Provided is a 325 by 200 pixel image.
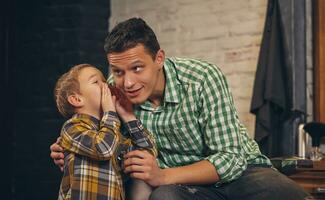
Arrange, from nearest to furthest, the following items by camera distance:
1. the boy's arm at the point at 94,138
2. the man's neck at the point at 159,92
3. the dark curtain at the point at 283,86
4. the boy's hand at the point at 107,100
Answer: the boy's arm at the point at 94,138 < the boy's hand at the point at 107,100 < the man's neck at the point at 159,92 < the dark curtain at the point at 283,86

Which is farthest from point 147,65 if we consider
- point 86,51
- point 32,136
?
point 32,136

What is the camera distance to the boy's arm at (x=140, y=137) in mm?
2074

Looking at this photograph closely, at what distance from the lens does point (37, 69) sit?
407cm

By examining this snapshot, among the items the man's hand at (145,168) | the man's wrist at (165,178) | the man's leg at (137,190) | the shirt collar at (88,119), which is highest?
the shirt collar at (88,119)

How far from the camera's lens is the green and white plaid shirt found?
2066mm

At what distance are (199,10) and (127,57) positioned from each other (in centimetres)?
→ 173

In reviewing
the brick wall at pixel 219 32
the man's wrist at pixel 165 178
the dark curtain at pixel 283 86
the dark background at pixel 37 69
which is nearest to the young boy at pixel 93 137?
the man's wrist at pixel 165 178

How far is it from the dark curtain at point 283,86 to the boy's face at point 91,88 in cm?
124

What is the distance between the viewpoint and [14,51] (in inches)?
165

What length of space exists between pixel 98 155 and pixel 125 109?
0.23 meters

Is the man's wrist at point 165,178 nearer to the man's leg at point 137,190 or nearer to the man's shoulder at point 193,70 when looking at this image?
the man's leg at point 137,190

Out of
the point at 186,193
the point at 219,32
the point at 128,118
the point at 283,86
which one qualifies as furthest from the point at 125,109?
the point at 219,32

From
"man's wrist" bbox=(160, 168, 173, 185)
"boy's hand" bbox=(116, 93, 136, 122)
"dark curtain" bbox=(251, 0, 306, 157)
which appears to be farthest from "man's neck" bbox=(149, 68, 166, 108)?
"dark curtain" bbox=(251, 0, 306, 157)

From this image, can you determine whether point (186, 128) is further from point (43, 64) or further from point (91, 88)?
point (43, 64)
